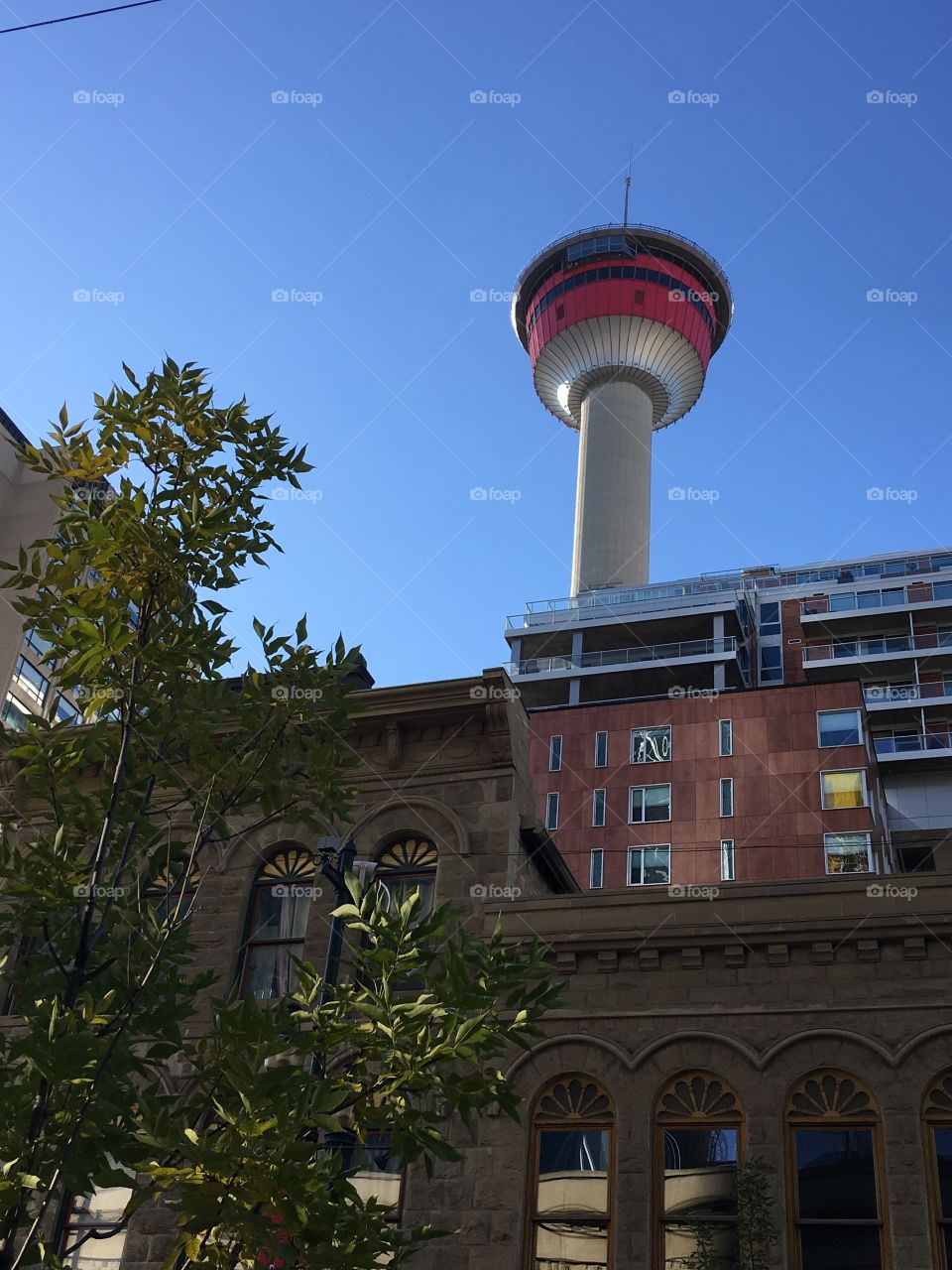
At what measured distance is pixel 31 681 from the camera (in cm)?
6384

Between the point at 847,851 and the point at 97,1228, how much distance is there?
47238 millimetres

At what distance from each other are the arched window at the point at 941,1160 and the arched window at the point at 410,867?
7.54 m

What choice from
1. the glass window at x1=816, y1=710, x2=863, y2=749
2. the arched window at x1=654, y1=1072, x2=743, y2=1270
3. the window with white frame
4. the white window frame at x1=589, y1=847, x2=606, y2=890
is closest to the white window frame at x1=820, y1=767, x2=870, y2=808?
the glass window at x1=816, y1=710, x2=863, y2=749

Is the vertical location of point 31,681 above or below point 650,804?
above

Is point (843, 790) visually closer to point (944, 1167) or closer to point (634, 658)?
point (634, 658)

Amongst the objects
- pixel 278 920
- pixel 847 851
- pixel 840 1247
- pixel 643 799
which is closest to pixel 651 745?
pixel 643 799

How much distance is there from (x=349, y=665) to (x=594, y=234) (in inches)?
4356

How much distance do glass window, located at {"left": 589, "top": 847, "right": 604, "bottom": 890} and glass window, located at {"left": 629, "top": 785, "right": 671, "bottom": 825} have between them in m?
2.64

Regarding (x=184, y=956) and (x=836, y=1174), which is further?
(x=836, y=1174)

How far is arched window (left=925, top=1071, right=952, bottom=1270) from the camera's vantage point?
13594 millimetres

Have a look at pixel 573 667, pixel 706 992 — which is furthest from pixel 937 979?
pixel 573 667

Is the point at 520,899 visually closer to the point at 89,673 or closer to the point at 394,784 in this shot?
the point at 394,784

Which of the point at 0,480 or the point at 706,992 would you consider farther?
the point at 0,480

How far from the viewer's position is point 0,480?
38125 millimetres
